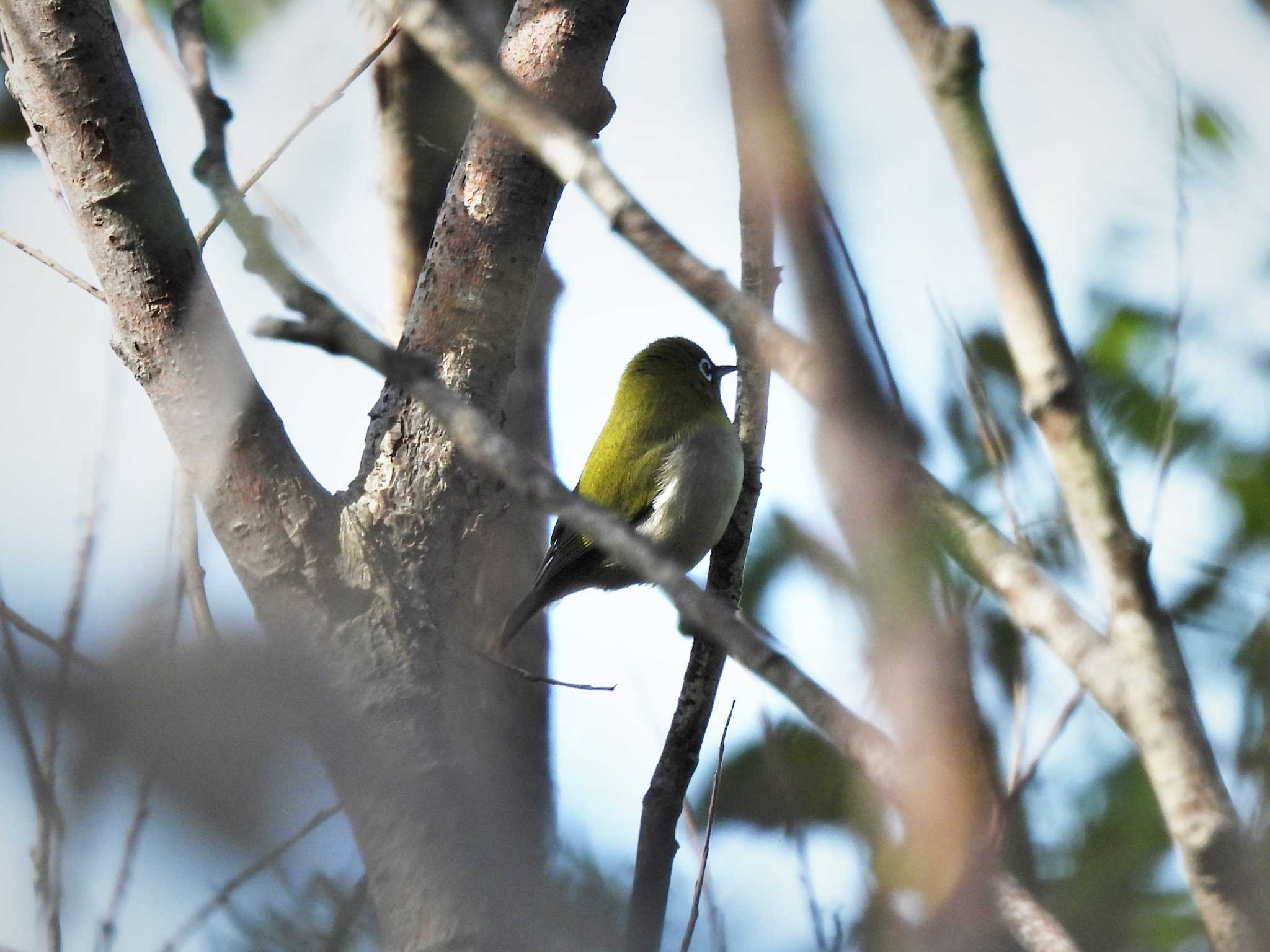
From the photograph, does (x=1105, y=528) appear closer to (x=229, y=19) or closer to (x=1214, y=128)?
(x=1214, y=128)

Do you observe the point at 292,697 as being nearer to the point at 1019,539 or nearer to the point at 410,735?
the point at 410,735

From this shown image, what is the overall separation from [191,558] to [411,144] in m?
2.98

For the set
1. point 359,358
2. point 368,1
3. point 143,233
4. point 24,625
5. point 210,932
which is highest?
point 368,1

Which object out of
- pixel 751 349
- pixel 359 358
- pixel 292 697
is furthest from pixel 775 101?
pixel 292 697

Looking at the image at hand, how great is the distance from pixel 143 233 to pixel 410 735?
116 centimetres

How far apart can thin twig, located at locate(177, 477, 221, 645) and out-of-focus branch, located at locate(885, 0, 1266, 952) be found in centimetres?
175

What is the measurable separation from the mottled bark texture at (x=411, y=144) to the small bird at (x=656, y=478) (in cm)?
109

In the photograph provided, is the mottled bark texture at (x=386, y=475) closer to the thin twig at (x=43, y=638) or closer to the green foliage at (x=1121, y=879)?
the thin twig at (x=43, y=638)

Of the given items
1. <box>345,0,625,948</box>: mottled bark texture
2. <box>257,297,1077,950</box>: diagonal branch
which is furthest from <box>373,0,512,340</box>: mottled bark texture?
<box>257,297,1077,950</box>: diagonal branch

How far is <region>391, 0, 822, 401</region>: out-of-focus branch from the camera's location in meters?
1.21

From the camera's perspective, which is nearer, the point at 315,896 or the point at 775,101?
the point at 775,101

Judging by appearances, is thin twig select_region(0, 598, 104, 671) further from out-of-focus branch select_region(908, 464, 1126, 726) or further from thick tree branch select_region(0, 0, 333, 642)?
out-of-focus branch select_region(908, 464, 1126, 726)

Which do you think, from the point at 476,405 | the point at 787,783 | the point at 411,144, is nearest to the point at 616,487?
the point at 411,144

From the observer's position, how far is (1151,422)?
2.28m
